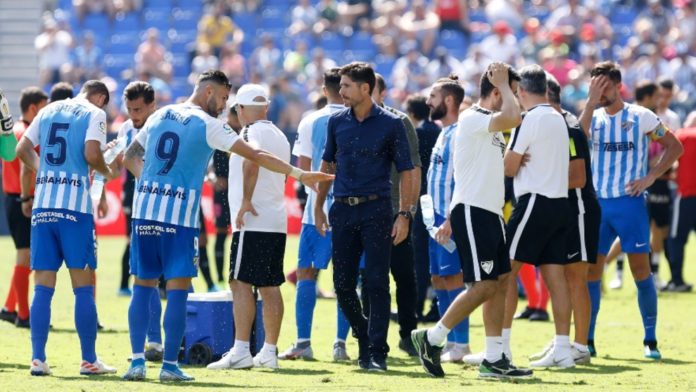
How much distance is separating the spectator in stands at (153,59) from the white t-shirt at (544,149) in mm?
18655

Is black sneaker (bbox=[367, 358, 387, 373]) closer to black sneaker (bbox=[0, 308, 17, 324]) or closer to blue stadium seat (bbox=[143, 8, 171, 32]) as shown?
black sneaker (bbox=[0, 308, 17, 324])

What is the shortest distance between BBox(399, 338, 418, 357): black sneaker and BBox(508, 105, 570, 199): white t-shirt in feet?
6.13

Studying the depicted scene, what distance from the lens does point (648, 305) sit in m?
11.2

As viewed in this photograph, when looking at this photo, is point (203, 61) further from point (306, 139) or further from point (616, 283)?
point (306, 139)

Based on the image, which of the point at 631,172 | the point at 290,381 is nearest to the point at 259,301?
the point at 290,381

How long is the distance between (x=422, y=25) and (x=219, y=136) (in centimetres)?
1940

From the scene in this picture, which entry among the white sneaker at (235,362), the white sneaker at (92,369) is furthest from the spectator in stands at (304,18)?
the white sneaker at (92,369)

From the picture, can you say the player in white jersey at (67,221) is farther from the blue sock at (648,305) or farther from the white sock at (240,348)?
the blue sock at (648,305)

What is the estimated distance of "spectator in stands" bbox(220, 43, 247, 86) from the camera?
2786 cm

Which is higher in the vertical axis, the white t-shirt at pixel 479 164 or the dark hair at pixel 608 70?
the dark hair at pixel 608 70

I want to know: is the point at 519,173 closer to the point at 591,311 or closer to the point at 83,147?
the point at 591,311

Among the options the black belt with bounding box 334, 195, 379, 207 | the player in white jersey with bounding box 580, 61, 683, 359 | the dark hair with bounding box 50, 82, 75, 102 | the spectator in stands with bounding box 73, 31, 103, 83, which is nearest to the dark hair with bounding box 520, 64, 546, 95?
the player in white jersey with bounding box 580, 61, 683, 359

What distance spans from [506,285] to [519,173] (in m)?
0.96

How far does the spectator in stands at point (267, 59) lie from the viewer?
93.2 feet
